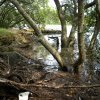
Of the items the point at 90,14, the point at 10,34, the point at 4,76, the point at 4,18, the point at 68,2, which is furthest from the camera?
the point at 4,18

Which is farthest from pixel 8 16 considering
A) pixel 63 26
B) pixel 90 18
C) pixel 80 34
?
pixel 80 34

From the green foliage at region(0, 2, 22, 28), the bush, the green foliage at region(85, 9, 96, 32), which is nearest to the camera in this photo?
the green foliage at region(85, 9, 96, 32)

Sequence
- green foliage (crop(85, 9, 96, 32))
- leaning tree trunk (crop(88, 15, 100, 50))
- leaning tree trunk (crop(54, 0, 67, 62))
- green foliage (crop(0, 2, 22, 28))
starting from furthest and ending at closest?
green foliage (crop(0, 2, 22, 28)) < leaning tree trunk (crop(54, 0, 67, 62)) < green foliage (crop(85, 9, 96, 32)) < leaning tree trunk (crop(88, 15, 100, 50))

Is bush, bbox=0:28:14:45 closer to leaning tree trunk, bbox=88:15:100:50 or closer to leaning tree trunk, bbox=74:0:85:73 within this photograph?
leaning tree trunk, bbox=88:15:100:50

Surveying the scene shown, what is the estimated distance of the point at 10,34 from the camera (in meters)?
19.4

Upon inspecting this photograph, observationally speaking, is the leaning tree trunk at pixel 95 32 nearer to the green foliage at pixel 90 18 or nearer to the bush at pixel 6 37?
the green foliage at pixel 90 18

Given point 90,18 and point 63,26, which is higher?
point 90,18

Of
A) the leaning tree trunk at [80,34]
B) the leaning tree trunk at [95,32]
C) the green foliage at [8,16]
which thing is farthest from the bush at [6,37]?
the leaning tree trunk at [80,34]

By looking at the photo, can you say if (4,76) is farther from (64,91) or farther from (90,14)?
(90,14)

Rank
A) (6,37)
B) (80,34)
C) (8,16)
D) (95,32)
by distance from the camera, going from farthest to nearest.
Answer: (8,16)
(6,37)
(95,32)
(80,34)

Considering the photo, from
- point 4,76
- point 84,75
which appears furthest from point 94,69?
point 4,76

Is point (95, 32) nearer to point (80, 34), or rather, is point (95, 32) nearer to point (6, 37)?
point (80, 34)

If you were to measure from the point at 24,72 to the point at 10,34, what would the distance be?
11.5 m

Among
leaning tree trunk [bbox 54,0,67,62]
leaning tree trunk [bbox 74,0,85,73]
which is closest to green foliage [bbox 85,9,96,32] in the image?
leaning tree trunk [bbox 54,0,67,62]
